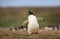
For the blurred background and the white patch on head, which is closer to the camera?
the white patch on head

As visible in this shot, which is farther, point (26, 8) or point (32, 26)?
point (26, 8)

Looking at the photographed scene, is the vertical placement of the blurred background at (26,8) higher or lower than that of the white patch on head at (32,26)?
higher

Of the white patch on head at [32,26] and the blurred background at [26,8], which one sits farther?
the blurred background at [26,8]

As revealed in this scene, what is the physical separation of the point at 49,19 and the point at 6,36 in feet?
10.2

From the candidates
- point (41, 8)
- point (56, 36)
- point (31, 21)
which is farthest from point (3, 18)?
point (56, 36)

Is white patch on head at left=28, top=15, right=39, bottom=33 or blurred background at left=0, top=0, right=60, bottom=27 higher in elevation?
blurred background at left=0, top=0, right=60, bottom=27

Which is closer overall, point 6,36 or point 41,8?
point 6,36

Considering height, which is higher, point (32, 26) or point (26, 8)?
point (26, 8)

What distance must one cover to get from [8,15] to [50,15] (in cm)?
106

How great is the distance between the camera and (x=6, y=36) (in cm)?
241

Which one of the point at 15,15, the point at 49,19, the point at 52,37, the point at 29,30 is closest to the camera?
the point at 52,37

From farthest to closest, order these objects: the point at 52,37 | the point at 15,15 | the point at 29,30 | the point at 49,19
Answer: the point at 15,15 → the point at 49,19 → the point at 29,30 → the point at 52,37
